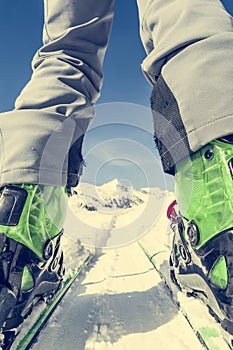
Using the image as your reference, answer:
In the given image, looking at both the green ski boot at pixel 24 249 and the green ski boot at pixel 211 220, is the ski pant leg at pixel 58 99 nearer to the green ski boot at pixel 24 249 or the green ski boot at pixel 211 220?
the green ski boot at pixel 24 249

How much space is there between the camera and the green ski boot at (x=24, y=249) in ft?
2.25

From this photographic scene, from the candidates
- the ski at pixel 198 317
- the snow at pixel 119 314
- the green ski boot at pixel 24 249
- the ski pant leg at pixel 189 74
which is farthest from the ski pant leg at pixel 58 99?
the ski at pixel 198 317

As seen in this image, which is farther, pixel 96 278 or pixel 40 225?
pixel 96 278

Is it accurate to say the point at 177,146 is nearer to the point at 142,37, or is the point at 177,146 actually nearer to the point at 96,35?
the point at 142,37

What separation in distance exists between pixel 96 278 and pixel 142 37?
0.90 meters

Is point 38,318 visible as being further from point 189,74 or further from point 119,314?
point 189,74

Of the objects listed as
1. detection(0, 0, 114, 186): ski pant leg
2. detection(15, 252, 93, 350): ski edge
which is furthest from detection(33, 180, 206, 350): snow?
detection(0, 0, 114, 186): ski pant leg

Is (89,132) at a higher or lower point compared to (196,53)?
lower

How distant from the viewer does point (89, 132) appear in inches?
44.3

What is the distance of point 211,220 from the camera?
0.65 meters

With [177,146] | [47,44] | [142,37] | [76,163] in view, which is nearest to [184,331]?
[177,146]

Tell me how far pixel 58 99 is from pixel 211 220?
0.56 m

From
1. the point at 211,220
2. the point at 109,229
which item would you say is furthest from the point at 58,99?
the point at 109,229

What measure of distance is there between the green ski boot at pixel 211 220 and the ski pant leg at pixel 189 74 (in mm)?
36
